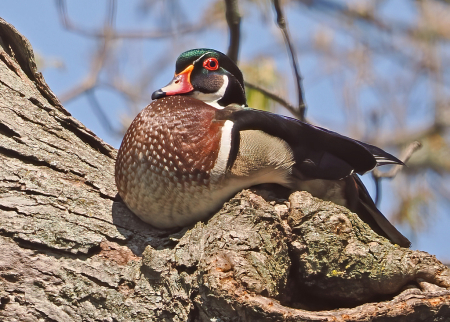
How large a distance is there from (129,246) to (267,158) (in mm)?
564

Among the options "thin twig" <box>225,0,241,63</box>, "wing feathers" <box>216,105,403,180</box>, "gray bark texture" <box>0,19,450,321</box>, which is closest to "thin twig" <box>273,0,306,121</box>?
"thin twig" <box>225,0,241,63</box>

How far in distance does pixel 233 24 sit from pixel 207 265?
4.00 ft

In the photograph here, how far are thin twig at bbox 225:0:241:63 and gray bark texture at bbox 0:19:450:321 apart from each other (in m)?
0.85

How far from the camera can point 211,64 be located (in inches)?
95.7

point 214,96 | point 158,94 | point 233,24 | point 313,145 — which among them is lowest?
point 313,145

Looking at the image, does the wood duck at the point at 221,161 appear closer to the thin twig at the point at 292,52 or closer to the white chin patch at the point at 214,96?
the white chin patch at the point at 214,96

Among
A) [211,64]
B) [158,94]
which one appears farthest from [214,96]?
[158,94]

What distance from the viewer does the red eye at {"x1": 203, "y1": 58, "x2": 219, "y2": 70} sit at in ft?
7.91

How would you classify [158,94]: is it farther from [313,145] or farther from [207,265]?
[207,265]

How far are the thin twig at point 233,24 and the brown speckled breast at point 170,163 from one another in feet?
1.61

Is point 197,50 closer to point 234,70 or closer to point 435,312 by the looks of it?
point 234,70

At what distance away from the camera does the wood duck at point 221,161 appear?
190 centimetres

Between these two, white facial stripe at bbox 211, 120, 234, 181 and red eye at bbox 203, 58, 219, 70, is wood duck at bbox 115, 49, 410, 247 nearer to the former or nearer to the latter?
white facial stripe at bbox 211, 120, 234, 181

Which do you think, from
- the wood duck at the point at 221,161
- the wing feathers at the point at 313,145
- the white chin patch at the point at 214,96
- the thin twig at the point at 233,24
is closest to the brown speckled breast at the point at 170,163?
the wood duck at the point at 221,161
